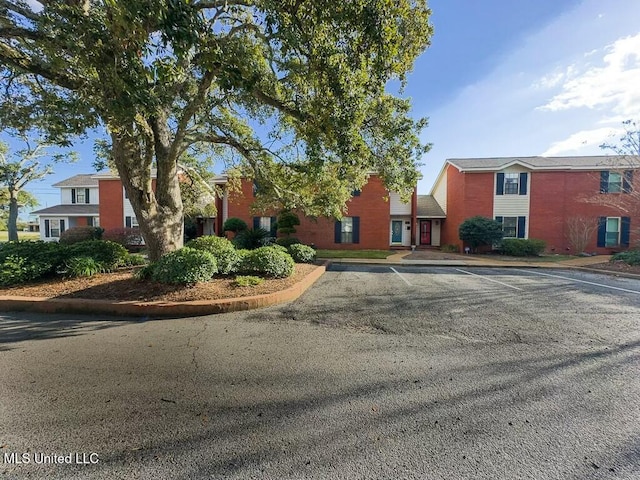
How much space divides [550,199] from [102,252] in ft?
82.0

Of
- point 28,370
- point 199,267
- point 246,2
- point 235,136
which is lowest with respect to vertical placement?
point 28,370

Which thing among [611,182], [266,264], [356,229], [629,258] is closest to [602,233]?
[611,182]

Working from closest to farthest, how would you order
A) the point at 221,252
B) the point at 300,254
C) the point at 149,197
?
the point at 221,252 → the point at 149,197 → the point at 300,254

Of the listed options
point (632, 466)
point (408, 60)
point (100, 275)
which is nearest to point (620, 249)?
point (408, 60)

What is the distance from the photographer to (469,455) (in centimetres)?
216

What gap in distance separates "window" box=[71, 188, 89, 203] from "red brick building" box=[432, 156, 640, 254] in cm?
3417

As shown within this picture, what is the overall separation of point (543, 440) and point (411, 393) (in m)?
1.07

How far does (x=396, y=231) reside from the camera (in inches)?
905

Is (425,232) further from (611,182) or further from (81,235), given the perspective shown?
(81,235)

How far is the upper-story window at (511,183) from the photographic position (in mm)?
20344

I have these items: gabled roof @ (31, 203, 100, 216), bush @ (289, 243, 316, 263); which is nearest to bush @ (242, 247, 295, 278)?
bush @ (289, 243, 316, 263)

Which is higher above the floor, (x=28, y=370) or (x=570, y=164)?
(x=570, y=164)

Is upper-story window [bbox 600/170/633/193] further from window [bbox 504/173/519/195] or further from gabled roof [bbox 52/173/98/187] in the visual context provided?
gabled roof [bbox 52/173/98/187]

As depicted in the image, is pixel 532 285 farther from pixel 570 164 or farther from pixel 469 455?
pixel 570 164
